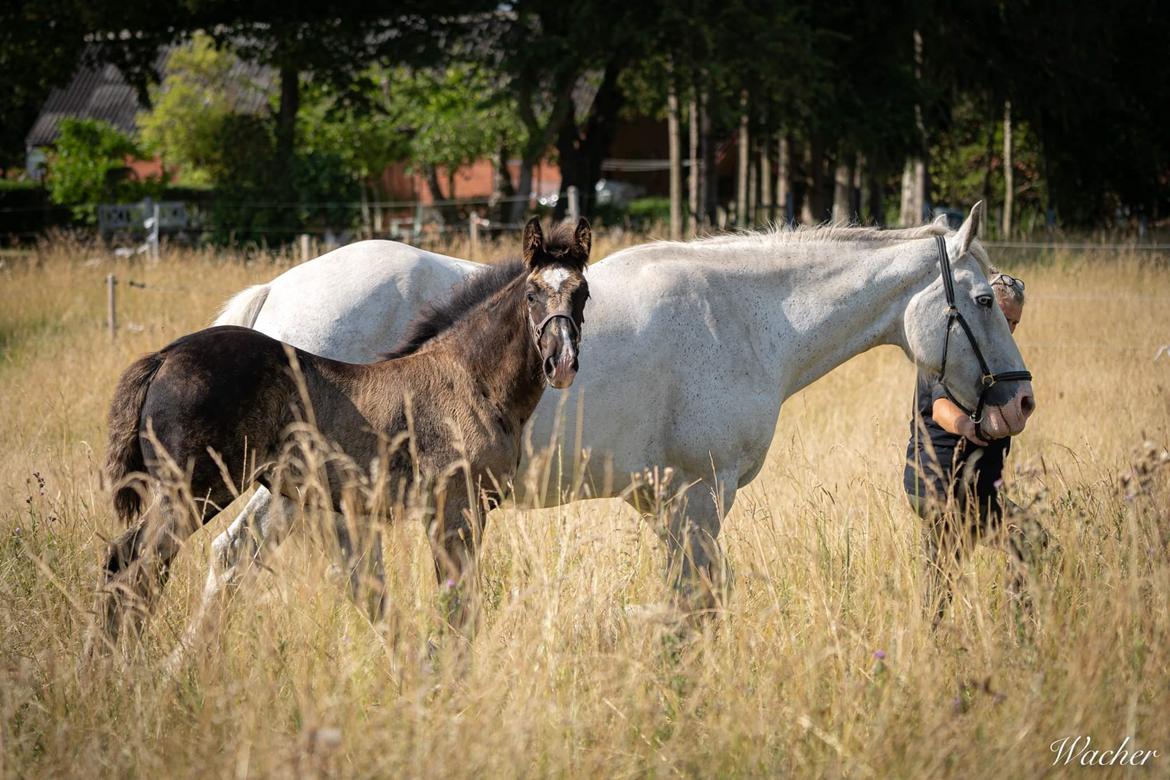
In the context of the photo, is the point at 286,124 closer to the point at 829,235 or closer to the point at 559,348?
the point at 829,235

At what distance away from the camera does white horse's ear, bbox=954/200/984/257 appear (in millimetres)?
4273

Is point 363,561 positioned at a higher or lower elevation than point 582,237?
lower

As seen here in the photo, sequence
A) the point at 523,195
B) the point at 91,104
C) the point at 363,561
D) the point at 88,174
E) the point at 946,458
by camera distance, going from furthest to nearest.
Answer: the point at 91,104 < the point at 88,174 < the point at 523,195 < the point at 946,458 < the point at 363,561

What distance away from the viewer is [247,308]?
4730 mm

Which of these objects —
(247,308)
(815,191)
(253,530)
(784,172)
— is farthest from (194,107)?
(253,530)

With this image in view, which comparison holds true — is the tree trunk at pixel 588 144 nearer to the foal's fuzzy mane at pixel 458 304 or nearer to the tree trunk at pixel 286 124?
the tree trunk at pixel 286 124

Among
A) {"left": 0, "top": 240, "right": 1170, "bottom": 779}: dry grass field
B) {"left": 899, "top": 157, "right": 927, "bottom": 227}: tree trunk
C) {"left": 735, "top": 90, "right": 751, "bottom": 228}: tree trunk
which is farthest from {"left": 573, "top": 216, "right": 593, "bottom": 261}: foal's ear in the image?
{"left": 899, "top": 157, "right": 927, "bottom": 227}: tree trunk

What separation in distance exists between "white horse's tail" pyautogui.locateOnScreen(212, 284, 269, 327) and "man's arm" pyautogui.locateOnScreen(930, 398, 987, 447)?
9.69ft

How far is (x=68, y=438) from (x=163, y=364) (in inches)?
189

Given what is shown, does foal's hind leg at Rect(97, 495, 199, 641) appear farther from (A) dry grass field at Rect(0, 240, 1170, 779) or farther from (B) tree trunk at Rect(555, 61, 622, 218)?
(B) tree trunk at Rect(555, 61, 622, 218)

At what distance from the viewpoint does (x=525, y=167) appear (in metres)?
19.9

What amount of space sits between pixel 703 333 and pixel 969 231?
1157 millimetres

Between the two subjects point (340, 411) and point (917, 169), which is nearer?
point (340, 411)

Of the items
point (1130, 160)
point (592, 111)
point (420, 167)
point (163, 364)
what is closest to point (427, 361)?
point (163, 364)
